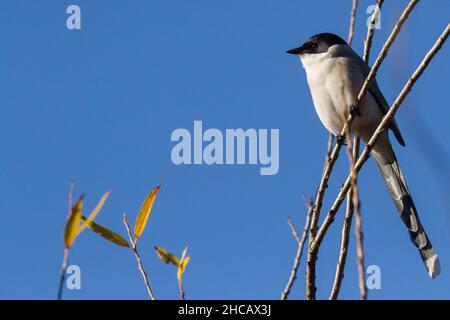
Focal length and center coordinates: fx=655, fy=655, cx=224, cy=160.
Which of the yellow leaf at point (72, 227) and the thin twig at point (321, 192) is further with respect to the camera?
the thin twig at point (321, 192)

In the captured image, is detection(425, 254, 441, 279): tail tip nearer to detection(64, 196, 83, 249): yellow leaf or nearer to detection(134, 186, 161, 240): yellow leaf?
detection(134, 186, 161, 240): yellow leaf

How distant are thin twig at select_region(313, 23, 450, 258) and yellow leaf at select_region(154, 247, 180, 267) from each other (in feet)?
2.67

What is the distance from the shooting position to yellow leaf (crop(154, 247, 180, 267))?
5.89ft

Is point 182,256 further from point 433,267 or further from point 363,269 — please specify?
point 433,267

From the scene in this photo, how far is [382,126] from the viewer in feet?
8.60

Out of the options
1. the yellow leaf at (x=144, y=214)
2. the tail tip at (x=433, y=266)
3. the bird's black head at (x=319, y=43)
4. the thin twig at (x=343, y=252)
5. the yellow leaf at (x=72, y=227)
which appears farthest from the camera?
the bird's black head at (x=319, y=43)

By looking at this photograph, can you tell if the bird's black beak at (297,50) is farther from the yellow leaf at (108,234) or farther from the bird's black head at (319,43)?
the yellow leaf at (108,234)

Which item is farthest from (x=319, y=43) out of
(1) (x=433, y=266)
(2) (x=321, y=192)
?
(2) (x=321, y=192)

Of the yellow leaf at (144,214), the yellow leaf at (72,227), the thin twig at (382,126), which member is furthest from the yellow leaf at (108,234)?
the thin twig at (382,126)

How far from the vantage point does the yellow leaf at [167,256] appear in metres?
1.79

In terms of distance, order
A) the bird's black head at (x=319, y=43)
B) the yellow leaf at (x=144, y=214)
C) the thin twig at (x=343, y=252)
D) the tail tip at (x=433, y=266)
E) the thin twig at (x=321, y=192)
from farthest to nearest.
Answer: the bird's black head at (x=319, y=43) < the tail tip at (x=433, y=266) < the thin twig at (x=321, y=192) < the thin twig at (x=343, y=252) < the yellow leaf at (x=144, y=214)

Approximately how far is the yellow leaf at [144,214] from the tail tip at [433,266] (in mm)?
2338
